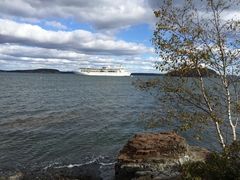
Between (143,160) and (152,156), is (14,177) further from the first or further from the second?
(152,156)

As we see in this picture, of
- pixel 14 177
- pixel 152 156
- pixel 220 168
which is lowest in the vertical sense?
pixel 14 177

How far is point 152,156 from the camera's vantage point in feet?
38.9

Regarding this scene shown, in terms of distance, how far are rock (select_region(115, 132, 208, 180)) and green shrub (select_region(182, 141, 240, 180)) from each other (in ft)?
12.4

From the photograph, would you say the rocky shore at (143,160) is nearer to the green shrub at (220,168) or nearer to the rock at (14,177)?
the rock at (14,177)

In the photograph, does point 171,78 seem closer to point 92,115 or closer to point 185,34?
point 185,34

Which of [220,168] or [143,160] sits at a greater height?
[220,168]

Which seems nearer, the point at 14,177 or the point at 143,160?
the point at 143,160

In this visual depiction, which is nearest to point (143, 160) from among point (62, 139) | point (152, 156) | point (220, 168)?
point (152, 156)

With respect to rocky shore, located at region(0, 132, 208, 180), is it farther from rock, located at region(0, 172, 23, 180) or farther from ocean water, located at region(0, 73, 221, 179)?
ocean water, located at region(0, 73, 221, 179)

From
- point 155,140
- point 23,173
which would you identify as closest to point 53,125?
point 23,173

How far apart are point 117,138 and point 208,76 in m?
12.1

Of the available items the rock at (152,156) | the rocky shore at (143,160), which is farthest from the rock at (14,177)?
the rock at (152,156)

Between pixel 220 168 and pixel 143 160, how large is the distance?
17.7 ft

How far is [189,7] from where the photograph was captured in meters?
8.80
